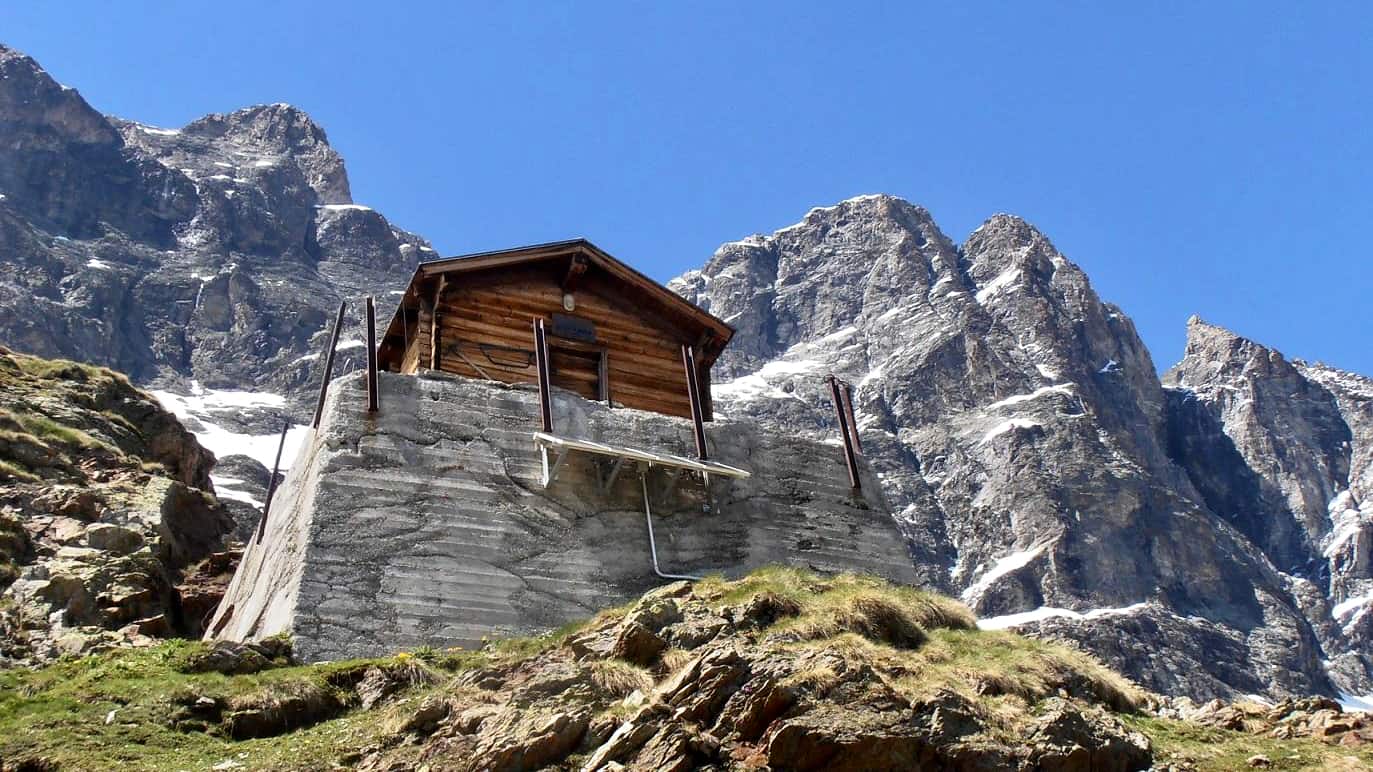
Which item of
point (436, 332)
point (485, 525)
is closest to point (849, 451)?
point (485, 525)

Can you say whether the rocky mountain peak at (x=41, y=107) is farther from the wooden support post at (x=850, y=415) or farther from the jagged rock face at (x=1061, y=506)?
the wooden support post at (x=850, y=415)

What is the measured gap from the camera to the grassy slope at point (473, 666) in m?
9.98

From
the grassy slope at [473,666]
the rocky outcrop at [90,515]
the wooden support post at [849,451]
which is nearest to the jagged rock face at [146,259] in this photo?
the rocky outcrop at [90,515]

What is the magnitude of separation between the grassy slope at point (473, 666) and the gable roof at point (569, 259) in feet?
29.1

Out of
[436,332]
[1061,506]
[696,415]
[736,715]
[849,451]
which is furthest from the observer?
[1061,506]

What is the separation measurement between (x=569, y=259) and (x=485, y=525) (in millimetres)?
8124

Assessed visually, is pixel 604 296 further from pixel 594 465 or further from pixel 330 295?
pixel 330 295

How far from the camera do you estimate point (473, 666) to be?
12.8 m

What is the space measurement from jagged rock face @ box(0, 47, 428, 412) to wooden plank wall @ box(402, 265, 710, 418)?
133738 millimetres

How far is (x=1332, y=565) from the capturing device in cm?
17975

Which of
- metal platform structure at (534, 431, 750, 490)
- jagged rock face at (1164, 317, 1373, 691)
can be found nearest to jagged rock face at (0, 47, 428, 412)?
jagged rock face at (1164, 317, 1373, 691)

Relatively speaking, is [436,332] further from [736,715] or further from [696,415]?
[736,715]

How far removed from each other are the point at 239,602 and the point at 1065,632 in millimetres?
126157

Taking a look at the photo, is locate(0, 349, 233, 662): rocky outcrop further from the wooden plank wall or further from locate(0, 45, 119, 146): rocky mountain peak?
locate(0, 45, 119, 146): rocky mountain peak
